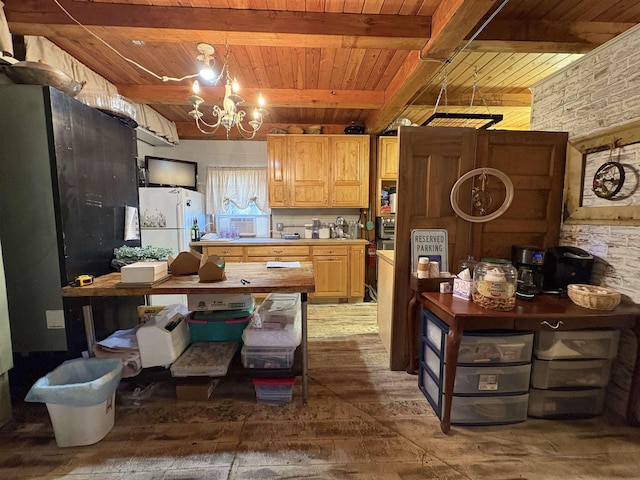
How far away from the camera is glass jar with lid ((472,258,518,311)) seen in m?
1.53

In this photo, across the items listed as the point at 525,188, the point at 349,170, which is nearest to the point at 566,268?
the point at 525,188

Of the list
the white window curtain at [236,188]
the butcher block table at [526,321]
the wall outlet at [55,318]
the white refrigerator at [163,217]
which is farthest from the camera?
the white window curtain at [236,188]

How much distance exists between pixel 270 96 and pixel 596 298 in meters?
3.29

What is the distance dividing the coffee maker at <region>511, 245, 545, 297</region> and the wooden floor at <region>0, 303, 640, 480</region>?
0.80m

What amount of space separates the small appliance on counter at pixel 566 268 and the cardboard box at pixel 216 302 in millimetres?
2106

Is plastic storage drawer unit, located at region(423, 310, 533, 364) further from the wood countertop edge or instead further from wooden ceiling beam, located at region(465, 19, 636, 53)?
the wood countertop edge

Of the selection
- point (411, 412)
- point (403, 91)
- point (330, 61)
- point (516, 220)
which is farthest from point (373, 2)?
point (411, 412)

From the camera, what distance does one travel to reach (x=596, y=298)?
1.53m

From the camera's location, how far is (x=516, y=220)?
208 centimetres

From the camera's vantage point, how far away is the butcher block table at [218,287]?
1.60m

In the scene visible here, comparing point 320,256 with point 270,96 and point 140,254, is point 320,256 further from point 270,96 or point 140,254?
point 140,254

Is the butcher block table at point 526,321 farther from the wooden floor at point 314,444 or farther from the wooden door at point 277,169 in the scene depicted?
the wooden door at point 277,169

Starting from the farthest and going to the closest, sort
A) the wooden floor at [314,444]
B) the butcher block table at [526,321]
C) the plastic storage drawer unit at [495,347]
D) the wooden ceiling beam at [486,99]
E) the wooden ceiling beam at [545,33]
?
1. the wooden ceiling beam at [486,99]
2. the wooden ceiling beam at [545,33]
3. the plastic storage drawer unit at [495,347]
4. the butcher block table at [526,321]
5. the wooden floor at [314,444]

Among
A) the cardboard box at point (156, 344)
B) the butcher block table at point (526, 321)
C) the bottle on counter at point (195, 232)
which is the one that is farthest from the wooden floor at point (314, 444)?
the bottle on counter at point (195, 232)
